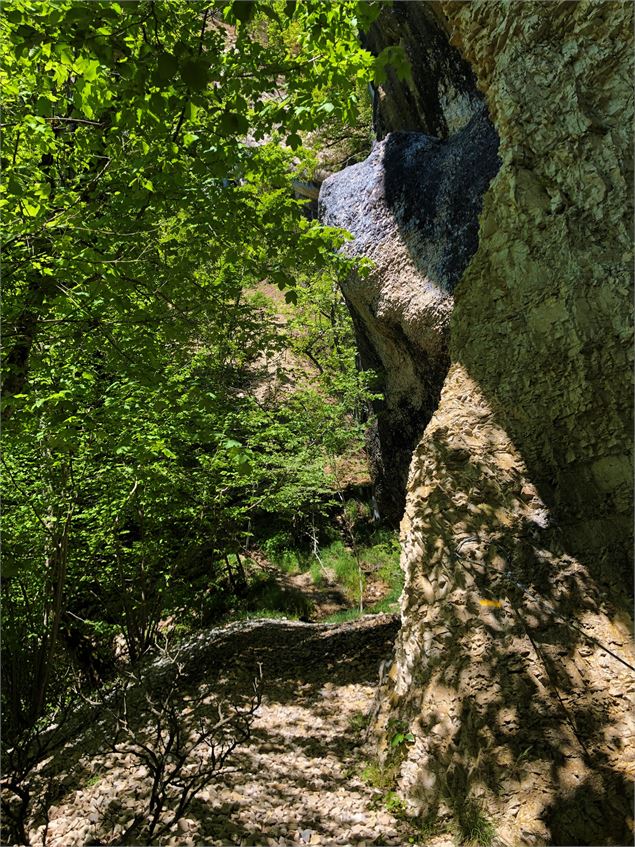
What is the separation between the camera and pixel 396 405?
24.4ft

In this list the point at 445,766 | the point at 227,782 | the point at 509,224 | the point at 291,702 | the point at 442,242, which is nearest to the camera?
the point at 445,766

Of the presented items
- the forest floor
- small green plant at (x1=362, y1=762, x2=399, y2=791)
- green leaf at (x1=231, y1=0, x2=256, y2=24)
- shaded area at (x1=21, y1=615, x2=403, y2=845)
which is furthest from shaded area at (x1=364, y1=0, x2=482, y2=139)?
small green plant at (x1=362, y1=762, x2=399, y2=791)

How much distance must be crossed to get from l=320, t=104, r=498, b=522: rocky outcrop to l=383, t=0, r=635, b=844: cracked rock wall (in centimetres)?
166

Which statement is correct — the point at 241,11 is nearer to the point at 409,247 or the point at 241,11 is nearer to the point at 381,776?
the point at 381,776

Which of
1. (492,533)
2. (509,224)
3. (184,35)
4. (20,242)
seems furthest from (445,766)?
(184,35)

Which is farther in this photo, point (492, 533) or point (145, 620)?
point (145, 620)

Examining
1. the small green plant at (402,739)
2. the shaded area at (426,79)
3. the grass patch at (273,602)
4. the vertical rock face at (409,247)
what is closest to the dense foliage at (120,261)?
the vertical rock face at (409,247)

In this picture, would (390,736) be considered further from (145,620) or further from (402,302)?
(402,302)

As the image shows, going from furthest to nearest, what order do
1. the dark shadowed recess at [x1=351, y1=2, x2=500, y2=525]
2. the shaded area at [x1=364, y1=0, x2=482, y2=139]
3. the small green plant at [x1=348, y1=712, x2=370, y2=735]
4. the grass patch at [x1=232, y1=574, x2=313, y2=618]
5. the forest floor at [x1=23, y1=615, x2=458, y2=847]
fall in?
the grass patch at [x1=232, y1=574, x2=313, y2=618], the shaded area at [x1=364, y1=0, x2=482, y2=139], the dark shadowed recess at [x1=351, y1=2, x2=500, y2=525], the small green plant at [x1=348, y1=712, x2=370, y2=735], the forest floor at [x1=23, y1=615, x2=458, y2=847]

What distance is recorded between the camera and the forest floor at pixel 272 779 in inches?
121

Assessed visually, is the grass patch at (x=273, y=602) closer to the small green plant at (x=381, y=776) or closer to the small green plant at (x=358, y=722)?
the small green plant at (x=358, y=722)

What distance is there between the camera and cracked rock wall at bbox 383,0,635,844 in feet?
9.50

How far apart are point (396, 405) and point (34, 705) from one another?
5269 mm

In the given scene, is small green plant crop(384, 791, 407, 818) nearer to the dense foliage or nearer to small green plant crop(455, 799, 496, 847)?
small green plant crop(455, 799, 496, 847)
